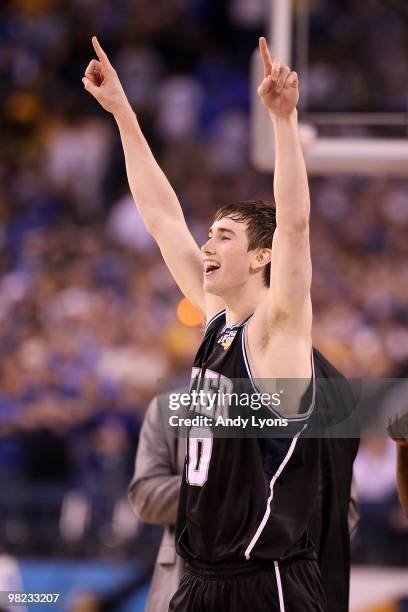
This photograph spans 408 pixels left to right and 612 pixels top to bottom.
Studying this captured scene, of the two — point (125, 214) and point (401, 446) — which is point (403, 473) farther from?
point (125, 214)

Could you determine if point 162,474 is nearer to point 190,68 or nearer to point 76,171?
point 76,171

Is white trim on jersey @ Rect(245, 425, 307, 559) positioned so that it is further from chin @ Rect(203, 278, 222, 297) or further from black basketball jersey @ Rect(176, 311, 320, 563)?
chin @ Rect(203, 278, 222, 297)

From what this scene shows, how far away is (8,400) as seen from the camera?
951 cm

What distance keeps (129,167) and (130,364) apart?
18.1 ft

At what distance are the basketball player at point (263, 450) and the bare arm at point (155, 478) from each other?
599 mm

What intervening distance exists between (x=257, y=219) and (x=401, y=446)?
117cm

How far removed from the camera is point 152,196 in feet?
14.7

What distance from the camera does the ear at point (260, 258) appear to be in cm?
389

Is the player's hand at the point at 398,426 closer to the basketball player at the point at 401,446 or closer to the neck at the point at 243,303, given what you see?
the basketball player at the point at 401,446

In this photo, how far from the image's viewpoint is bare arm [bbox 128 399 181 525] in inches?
173

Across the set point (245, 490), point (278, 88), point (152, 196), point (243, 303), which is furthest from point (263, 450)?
point (152, 196)

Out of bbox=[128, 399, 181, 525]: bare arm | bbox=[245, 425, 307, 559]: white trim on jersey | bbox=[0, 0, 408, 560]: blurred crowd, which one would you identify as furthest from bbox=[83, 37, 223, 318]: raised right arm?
bbox=[0, 0, 408, 560]: blurred crowd

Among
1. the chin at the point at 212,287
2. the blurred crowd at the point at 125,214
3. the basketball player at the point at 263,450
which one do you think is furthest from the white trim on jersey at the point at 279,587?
the blurred crowd at the point at 125,214

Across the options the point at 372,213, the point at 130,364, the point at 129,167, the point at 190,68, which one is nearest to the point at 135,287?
the point at 130,364
